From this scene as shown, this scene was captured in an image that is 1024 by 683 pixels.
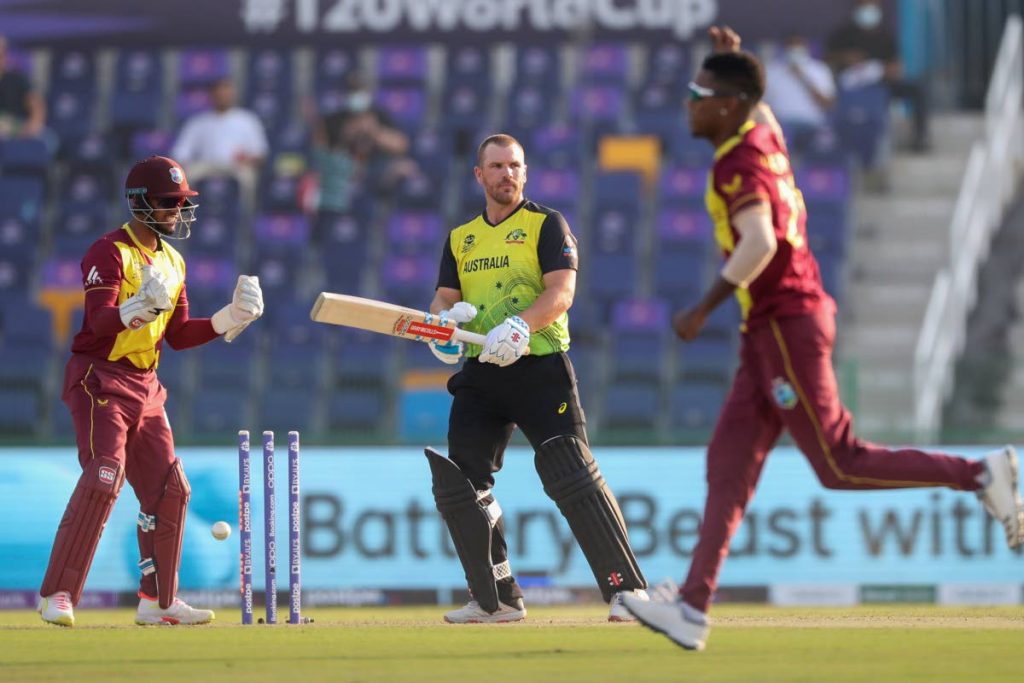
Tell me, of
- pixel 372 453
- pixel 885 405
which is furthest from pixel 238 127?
pixel 885 405

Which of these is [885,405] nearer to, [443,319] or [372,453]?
[372,453]

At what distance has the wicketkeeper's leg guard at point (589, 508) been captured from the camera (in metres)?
8.28

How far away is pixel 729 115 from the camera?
22.8 feet

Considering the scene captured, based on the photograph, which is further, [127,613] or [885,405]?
[885,405]

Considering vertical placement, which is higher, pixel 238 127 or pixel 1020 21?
pixel 1020 21

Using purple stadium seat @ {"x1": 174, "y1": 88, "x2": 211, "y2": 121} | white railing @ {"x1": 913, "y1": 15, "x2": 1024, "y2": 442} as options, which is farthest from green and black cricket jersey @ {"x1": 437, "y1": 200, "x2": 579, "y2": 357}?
purple stadium seat @ {"x1": 174, "y1": 88, "x2": 211, "y2": 121}

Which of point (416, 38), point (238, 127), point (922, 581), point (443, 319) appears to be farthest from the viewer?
point (416, 38)

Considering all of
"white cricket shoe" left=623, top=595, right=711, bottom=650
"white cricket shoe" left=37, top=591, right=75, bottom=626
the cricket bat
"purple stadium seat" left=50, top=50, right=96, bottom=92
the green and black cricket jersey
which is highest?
"purple stadium seat" left=50, top=50, right=96, bottom=92

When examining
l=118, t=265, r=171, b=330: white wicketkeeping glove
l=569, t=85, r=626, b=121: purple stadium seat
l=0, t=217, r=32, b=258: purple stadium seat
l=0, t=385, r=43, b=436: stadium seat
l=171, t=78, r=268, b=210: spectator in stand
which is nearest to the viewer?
l=118, t=265, r=171, b=330: white wicketkeeping glove

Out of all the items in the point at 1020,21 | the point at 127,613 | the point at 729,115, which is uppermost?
the point at 1020,21

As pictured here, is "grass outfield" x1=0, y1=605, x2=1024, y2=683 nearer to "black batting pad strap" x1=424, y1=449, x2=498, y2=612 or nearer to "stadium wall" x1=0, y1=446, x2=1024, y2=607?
"black batting pad strap" x1=424, y1=449, x2=498, y2=612

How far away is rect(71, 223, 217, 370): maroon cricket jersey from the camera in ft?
26.7

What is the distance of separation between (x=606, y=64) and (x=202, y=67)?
438cm

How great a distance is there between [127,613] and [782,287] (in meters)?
6.70
